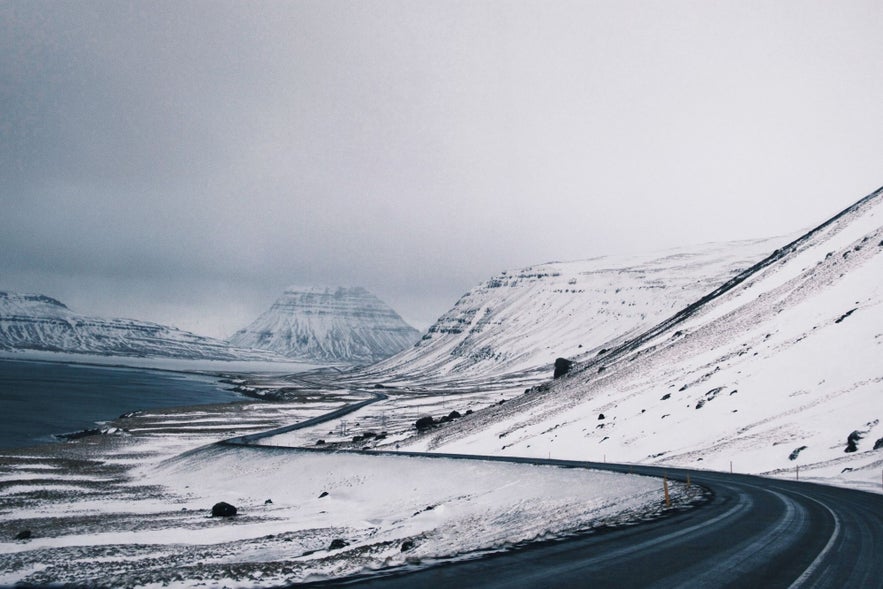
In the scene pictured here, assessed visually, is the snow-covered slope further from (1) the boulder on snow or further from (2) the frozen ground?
(1) the boulder on snow

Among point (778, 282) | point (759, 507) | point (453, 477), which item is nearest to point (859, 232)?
point (778, 282)

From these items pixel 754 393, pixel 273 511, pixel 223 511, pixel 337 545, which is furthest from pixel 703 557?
pixel 754 393

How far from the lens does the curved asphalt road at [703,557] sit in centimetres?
1185

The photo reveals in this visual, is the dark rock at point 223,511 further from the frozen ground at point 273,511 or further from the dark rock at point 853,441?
the dark rock at point 853,441

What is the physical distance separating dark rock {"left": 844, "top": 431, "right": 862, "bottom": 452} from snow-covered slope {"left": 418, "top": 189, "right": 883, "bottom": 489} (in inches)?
2.4

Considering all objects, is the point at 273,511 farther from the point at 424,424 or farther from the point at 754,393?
the point at 424,424

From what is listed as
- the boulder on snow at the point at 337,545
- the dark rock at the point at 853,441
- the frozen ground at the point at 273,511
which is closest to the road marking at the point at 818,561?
the frozen ground at the point at 273,511

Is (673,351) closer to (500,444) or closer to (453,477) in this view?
(500,444)

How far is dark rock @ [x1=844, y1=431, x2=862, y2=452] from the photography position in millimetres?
33537

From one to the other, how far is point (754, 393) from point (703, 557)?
4211cm

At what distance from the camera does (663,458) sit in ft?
146

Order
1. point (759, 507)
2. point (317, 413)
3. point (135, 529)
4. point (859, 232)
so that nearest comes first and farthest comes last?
point (759, 507)
point (135, 529)
point (859, 232)
point (317, 413)

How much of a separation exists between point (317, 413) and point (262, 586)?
456 feet

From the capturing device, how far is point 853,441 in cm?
3394
